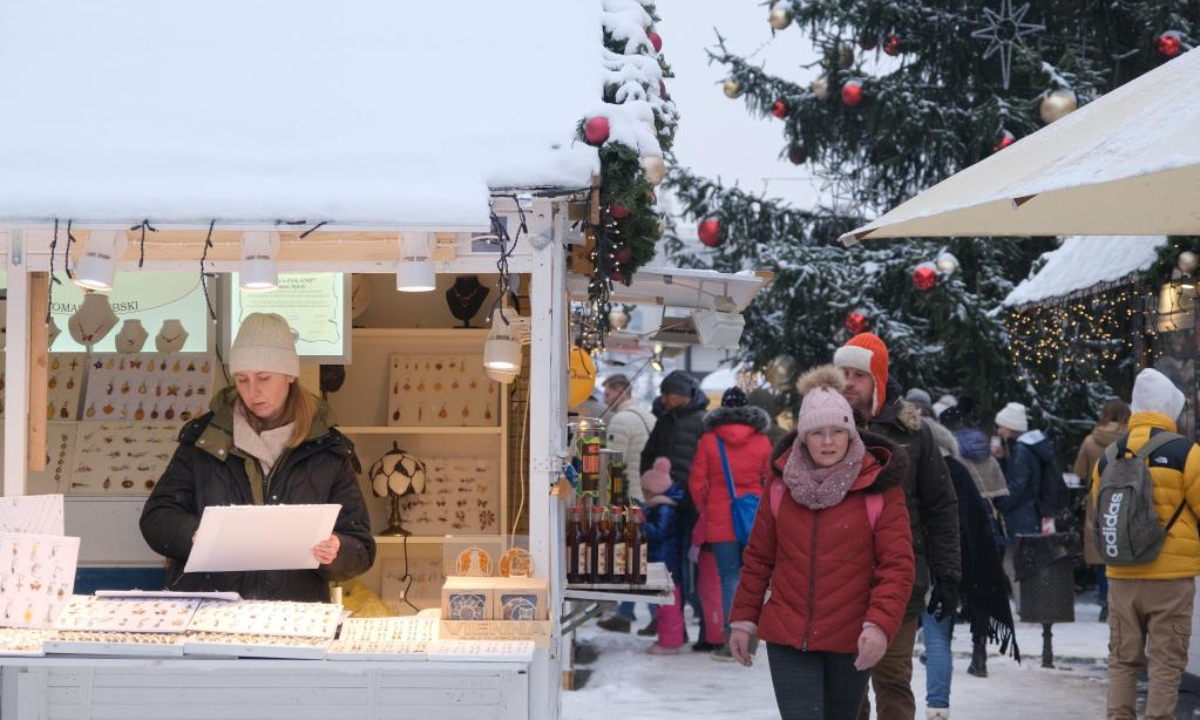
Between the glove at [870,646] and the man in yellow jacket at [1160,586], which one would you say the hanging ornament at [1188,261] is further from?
the glove at [870,646]

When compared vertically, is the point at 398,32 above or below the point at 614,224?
above

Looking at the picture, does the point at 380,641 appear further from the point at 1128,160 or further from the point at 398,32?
the point at 1128,160

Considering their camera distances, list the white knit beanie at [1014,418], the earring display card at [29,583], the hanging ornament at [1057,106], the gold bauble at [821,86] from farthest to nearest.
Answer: the gold bauble at [821,86]
the white knit beanie at [1014,418]
the hanging ornament at [1057,106]
the earring display card at [29,583]

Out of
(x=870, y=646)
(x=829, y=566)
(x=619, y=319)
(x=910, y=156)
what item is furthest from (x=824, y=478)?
(x=910, y=156)

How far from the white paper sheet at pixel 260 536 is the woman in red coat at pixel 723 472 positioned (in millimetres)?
5581

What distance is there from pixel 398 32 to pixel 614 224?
102 centimetres

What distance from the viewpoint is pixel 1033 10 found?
1486cm

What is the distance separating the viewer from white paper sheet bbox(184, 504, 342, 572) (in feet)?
15.7

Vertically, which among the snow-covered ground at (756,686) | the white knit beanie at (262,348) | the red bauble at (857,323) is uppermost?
the red bauble at (857,323)

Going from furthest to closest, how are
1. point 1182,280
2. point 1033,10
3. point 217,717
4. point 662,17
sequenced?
point 1033,10 < point 1182,280 < point 662,17 < point 217,717

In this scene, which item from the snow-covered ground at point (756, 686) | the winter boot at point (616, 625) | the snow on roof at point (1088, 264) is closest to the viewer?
the snow-covered ground at point (756, 686)

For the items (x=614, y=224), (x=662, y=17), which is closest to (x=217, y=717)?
(x=614, y=224)

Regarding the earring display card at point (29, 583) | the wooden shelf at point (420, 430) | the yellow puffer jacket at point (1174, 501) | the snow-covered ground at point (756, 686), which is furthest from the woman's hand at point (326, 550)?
the yellow puffer jacket at point (1174, 501)

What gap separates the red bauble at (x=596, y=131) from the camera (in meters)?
4.95
